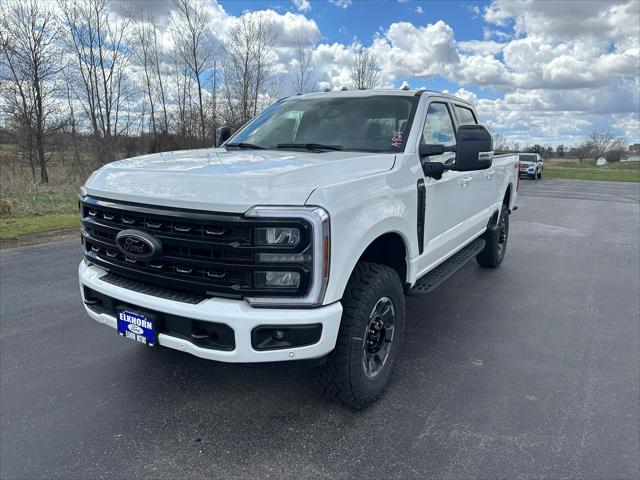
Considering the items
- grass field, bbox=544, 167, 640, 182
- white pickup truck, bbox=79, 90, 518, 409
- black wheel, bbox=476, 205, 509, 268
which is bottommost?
grass field, bbox=544, 167, 640, 182

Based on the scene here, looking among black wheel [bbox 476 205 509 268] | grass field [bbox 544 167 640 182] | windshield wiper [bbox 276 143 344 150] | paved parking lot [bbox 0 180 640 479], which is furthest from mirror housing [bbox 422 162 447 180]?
grass field [bbox 544 167 640 182]

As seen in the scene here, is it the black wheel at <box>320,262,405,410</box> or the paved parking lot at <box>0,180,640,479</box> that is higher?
the black wheel at <box>320,262,405,410</box>

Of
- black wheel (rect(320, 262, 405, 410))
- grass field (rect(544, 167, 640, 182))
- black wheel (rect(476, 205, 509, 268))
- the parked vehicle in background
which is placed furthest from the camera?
grass field (rect(544, 167, 640, 182))

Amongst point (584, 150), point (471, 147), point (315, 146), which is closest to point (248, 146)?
point (315, 146)

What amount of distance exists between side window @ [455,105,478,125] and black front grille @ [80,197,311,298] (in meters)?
3.26

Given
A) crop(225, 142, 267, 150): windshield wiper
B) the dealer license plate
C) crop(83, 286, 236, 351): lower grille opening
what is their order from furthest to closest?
crop(225, 142, 267, 150): windshield wiper
the dealer license plate
crop(83, 286, 236, 351): lower grille opening

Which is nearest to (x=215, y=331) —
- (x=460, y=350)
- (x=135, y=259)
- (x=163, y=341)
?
(x=163, y=341)

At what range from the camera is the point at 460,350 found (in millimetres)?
3830

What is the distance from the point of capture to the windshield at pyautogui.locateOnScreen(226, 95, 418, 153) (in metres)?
3.58

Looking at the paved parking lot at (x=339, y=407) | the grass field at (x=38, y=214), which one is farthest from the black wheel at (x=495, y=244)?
the grass field at (x=38, y=214)

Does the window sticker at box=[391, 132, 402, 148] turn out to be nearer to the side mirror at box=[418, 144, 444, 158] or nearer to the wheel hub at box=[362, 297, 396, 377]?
the side mirror at box=[418, 144, 444, 158]

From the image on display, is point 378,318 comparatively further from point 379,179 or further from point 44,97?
point 44,97

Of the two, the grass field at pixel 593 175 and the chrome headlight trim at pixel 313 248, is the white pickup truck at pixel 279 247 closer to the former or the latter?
the chrome headlight trim at pixel 313 248

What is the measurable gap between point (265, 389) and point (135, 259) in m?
1.27
